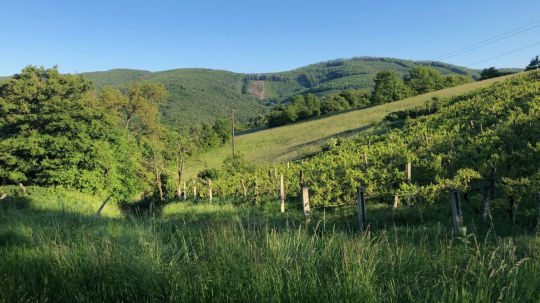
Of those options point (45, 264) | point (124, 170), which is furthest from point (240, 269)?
point (124, 170)

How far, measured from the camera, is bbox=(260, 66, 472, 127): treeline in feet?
221

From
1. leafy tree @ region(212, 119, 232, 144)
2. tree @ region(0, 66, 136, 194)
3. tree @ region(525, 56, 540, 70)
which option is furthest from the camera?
leafy tree @ region(212, 119, 232, 144)

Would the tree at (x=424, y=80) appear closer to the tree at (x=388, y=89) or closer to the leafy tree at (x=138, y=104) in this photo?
the tree at (x=388, y=89)

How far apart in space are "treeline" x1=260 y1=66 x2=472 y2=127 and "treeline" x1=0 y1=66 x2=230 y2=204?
45.0 metres

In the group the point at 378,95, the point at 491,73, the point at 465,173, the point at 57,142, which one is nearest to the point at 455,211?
the point at 465,173

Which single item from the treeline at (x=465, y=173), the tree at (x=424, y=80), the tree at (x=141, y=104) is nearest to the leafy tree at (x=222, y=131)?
the tree at (x=141, y=104)

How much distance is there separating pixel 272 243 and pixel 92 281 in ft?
5.52

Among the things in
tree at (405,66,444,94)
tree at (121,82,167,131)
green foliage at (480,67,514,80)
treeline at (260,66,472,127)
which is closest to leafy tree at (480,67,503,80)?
green foliage at (480,67,514,80)

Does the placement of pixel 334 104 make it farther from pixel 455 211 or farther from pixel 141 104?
pixel 455 211

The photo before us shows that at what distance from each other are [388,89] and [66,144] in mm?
58562

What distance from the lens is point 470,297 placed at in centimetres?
222

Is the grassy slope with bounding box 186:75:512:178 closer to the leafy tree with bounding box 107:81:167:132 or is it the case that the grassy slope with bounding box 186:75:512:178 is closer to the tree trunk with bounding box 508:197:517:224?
the leafy tree with bounding box 107:81:167:132

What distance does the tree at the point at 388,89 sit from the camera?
66062mm

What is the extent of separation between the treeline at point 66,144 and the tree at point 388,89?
1773 inches
